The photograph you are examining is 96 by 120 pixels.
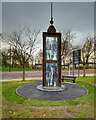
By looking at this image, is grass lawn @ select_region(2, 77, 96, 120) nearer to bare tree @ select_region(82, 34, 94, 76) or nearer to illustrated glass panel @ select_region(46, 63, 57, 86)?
illustrated glass panel @ select_region(46, 63, 57, 86)

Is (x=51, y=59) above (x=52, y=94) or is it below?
above

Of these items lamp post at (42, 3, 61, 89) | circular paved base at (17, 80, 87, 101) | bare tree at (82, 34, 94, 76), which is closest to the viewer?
circular paved base at (17, 80, 87, 101)

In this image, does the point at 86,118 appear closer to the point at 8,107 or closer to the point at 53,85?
the point at 8,107

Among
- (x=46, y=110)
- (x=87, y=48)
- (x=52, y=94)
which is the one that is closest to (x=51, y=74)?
(x=52, y=94)

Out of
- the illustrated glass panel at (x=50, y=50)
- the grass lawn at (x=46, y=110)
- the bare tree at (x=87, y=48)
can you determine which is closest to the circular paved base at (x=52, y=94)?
the grass lawn at (x=46, y=110)

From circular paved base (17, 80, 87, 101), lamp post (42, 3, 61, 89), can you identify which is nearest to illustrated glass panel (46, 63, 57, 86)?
lamp post (42, 3, 61, 89)

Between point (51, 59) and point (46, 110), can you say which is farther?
point (51, 59)

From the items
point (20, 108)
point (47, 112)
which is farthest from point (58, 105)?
point (20, 108)

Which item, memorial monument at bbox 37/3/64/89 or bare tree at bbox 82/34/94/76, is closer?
memorial monument at bbox 37/3/64/89

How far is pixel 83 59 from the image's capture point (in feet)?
57.3

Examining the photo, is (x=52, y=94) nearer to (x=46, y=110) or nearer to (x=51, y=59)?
(x=46, y=110)

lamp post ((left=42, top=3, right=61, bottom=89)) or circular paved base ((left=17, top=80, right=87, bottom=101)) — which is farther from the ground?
lamp post ((left=42, top=3, right=61, bottom=89))

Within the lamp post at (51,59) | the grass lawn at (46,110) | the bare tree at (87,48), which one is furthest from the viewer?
the bare tree at (87,48)

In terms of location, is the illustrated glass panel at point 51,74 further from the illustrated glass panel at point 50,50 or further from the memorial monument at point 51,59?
the illustrated glass panel at point 50,50
